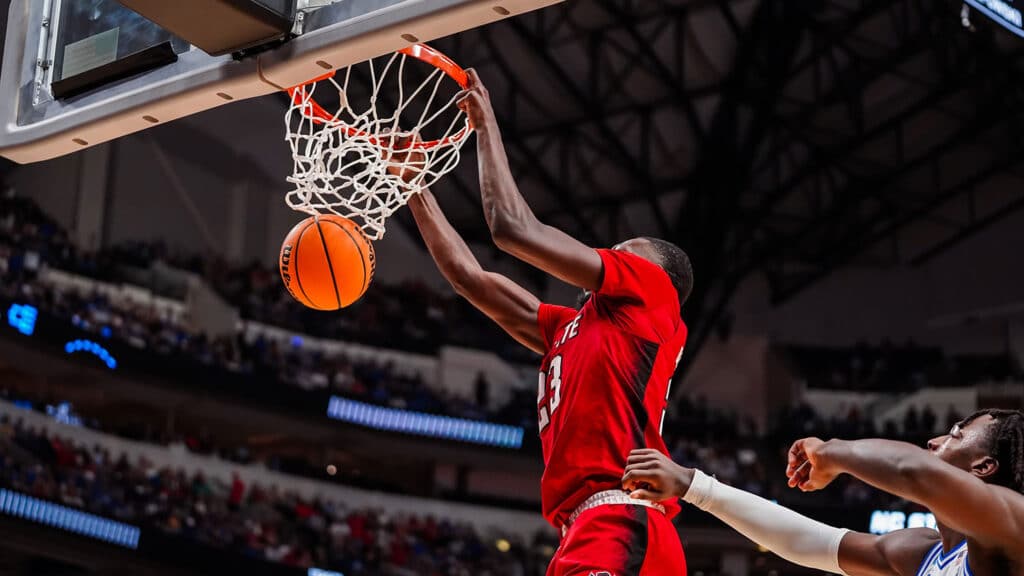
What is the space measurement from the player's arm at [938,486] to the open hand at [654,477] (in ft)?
1.67

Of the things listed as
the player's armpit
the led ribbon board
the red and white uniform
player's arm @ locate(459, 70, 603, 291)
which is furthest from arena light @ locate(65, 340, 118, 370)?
the player's armpit

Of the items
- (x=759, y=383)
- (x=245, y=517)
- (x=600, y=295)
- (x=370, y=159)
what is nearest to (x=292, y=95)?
(x=370, y=159)

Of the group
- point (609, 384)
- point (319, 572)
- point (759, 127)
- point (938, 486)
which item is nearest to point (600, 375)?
point (609, 384)

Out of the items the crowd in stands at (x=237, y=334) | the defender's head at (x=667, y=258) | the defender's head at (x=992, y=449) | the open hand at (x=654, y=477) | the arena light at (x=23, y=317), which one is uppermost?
the crowd in stands at (x=237, y=334)

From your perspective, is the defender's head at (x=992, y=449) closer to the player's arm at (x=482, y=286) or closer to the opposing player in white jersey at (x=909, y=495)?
the opposing player in white jersey at (x=909, y=495)

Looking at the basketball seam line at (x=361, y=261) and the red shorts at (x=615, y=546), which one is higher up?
the basketball seam line at (x=361, y=261)

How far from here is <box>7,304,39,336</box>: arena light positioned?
58.7 ft

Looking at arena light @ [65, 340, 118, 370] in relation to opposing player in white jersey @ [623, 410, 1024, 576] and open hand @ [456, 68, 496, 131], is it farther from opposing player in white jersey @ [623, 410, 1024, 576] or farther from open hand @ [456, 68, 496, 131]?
opposing player in white jersey @ [623, 410, 1024, 576]

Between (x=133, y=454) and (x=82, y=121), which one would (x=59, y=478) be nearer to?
(x=133, y=454)

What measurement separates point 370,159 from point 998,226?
79.2 ft

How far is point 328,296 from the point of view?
4848mm

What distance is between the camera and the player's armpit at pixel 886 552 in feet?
11.6

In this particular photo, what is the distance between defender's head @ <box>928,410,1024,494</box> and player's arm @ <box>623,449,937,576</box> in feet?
1.39

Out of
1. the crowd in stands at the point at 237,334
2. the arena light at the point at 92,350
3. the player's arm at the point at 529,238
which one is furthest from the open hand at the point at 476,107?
the arena light at the point at 92,350
